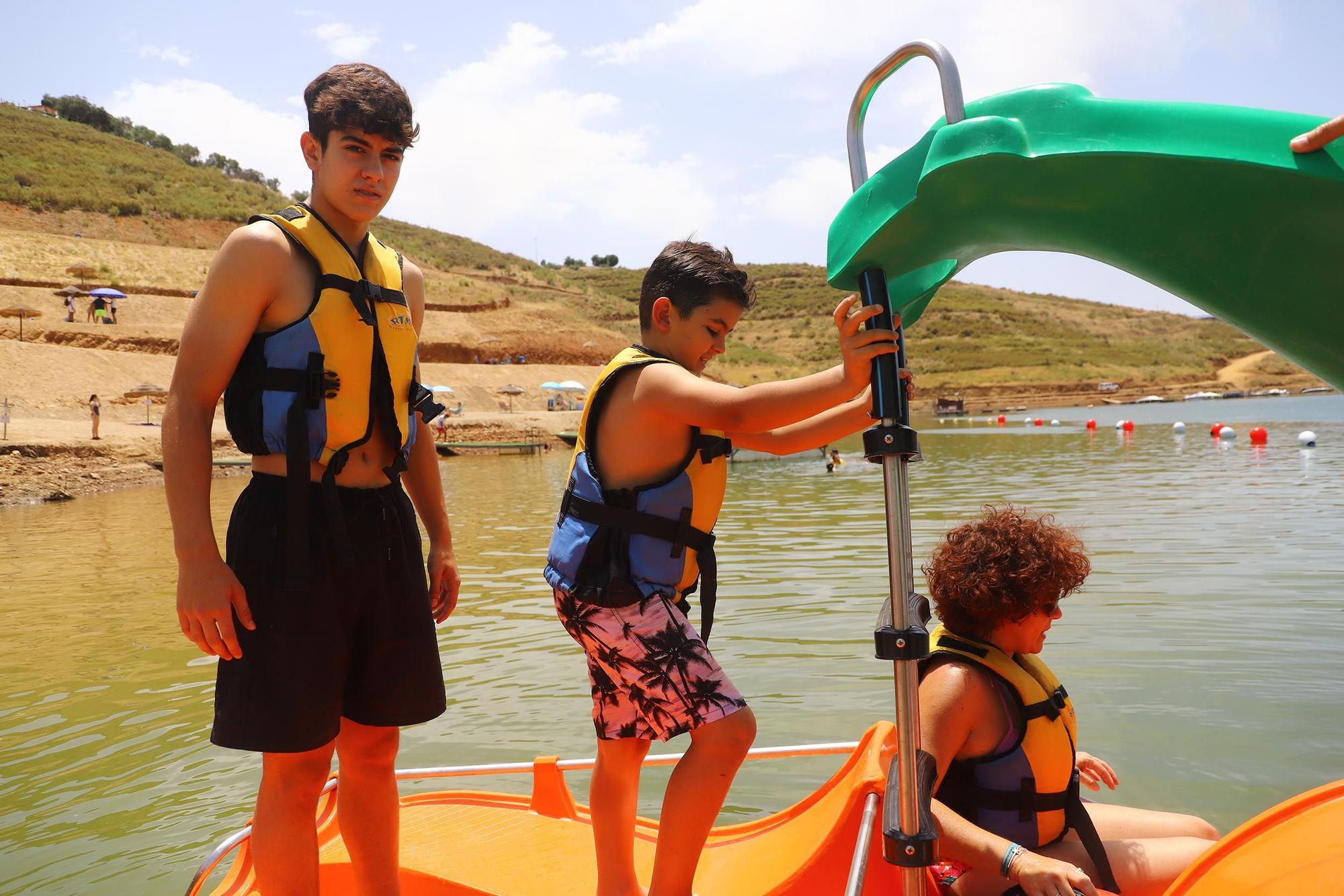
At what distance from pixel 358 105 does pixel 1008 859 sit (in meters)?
2.07

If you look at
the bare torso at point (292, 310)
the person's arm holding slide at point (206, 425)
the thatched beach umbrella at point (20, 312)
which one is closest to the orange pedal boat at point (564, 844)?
the person's arm holding slide at point (206, 425)

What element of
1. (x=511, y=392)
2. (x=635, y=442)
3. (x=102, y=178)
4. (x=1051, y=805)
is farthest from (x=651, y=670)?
(x=102, y=178)

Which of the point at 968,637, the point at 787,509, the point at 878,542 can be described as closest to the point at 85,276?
the point at 787,509

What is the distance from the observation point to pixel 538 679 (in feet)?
18.5

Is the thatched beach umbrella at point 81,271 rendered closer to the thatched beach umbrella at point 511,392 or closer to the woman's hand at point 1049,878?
the thatched beach umbrella at point 511,392

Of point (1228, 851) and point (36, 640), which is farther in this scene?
point (36, 640)

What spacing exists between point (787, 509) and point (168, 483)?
11.5m

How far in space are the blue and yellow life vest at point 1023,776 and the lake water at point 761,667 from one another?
1923mm

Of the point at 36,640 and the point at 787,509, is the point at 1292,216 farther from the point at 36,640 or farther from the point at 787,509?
the point at 787,509

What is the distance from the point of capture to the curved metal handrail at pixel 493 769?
2.57 metres

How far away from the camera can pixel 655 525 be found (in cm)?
219

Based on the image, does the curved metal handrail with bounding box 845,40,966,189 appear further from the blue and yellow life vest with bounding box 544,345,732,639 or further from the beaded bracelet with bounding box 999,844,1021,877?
the beaded bracelet with bounding box 999,844,1021,877

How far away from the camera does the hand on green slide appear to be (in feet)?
4.42

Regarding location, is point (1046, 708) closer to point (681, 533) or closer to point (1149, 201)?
point (681, 533)
